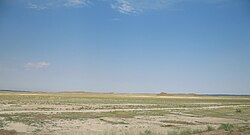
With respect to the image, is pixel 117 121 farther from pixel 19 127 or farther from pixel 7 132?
pixel 7 132

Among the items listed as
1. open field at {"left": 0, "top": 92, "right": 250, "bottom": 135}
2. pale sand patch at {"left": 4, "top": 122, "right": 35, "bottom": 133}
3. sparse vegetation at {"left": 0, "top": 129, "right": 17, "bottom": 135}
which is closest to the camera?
sparse vegetation at {"left": 0, "top": 129, "right": 17, "bottom": 135}

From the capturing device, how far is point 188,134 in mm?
19188

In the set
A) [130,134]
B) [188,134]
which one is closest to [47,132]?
[130,134]

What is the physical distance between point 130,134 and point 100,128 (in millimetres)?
4219

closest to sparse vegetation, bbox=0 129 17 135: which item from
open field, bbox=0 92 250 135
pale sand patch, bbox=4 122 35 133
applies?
open field, bbox=0 92 250 135

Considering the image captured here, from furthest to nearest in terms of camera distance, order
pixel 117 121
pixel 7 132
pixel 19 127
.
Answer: pixel 117 121, pixel 19 127, pixel 7 132

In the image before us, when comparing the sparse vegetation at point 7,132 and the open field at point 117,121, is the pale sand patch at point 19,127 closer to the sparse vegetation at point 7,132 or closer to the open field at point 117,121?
the open field at point 117,121

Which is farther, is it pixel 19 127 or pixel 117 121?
pixel 117 121

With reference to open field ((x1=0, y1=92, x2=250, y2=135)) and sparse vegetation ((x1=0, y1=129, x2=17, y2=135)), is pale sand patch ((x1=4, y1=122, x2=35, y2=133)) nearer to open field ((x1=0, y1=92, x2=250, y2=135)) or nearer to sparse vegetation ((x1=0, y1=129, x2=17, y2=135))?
open field ((x1=0, y1=92, x2=250, y2=135))

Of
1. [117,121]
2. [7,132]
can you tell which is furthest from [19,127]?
[117,121]

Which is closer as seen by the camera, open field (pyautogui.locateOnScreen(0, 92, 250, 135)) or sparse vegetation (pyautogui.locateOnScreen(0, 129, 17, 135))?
sparse vegetation (pyautogui.locateOnScreen(0, 129, 17, 135))

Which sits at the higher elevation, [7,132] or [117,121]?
[117,121]

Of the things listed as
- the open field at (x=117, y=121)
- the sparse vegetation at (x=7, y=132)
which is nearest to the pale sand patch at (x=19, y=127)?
the open field at (x=117, y=121)

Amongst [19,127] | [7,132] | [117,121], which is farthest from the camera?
[117,121]
